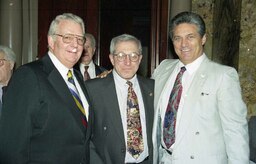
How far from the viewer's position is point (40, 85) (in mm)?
1974

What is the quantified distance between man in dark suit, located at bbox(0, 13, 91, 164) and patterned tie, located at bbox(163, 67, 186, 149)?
0.65 meters

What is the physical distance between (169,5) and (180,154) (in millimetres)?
3132

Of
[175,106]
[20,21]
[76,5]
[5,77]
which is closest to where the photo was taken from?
[175,106]

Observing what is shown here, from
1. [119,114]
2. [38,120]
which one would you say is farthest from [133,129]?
[38,120]

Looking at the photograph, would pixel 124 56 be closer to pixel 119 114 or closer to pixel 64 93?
pixel 119 114

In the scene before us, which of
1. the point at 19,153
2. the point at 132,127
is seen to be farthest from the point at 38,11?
the point at 19,153

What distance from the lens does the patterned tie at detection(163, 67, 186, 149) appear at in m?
2.44

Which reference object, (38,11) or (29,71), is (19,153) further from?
(38,11)

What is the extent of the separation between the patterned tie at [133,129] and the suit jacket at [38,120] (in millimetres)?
551

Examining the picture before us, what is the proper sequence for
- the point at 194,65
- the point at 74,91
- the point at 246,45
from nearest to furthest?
the point at 74,91 → the point at 194,65 → the point at 246,45

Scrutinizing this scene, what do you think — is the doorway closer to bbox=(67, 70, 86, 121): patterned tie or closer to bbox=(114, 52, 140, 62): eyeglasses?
bbox=(114, 52, 140, 62): eyeglasses

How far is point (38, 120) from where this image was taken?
6.42 feet

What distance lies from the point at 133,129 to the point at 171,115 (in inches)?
13.3

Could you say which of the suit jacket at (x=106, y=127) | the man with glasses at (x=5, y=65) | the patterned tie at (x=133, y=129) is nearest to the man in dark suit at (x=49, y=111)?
the suit jacket at (x=106, y=127)
